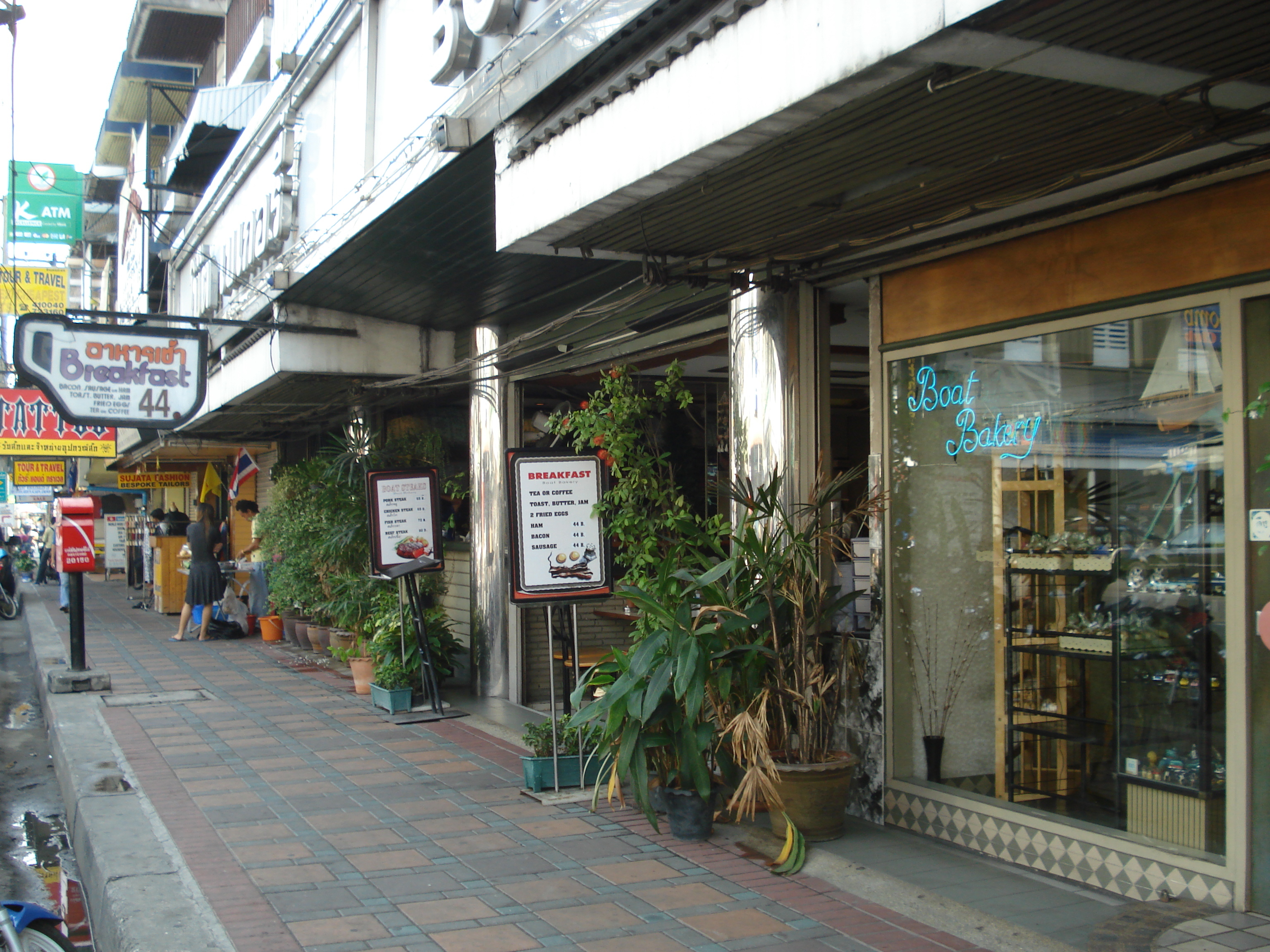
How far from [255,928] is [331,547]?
7.38 m

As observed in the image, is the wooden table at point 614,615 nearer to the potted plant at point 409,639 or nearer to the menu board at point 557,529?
the potted plant at point 409,639

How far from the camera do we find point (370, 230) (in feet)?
26.4

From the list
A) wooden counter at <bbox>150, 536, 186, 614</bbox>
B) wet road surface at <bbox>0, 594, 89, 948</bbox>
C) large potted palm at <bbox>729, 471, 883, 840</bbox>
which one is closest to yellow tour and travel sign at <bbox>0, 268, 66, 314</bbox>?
wooden counter at <bbox>150, 536, 186, 614</bbox>

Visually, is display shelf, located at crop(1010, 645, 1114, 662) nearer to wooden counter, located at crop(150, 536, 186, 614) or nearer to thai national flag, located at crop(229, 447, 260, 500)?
thai national flag, located at crop(229, 447, 260, 500)

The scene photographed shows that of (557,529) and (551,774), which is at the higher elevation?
(557,529)

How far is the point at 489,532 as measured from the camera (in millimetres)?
10062

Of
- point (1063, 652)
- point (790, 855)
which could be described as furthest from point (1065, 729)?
point (790, 855)

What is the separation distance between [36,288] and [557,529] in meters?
17.1

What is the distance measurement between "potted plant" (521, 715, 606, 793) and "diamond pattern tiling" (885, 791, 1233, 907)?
1.81 meters

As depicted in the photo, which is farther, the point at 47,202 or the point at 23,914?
the point at 47,202

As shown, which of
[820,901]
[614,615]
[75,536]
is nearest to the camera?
[820,901]

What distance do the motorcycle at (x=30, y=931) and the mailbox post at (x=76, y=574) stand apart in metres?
7.24

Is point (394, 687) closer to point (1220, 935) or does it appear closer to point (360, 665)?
point (360, 665)

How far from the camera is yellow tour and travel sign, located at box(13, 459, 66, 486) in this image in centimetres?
2351
